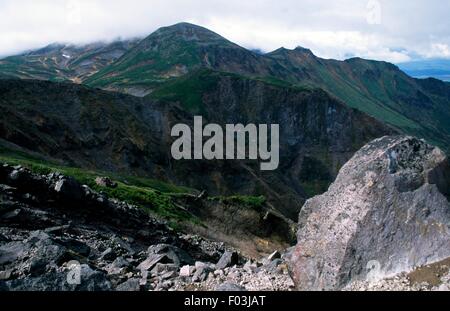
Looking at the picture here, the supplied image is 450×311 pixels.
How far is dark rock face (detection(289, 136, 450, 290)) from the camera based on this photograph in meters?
13.4

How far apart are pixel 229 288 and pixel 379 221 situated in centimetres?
466

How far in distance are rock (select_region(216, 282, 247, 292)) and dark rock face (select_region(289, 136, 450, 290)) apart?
183 cm

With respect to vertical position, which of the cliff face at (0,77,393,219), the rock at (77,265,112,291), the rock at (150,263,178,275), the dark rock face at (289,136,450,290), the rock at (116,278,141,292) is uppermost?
the dark rock face at (289,136,450,290)

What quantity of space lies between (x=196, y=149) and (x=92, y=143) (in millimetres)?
22690

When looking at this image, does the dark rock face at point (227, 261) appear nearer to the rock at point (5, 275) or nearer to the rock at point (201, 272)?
the rock at point (201, 272)

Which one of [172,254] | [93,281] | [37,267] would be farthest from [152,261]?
[37,267]

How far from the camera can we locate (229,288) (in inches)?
523

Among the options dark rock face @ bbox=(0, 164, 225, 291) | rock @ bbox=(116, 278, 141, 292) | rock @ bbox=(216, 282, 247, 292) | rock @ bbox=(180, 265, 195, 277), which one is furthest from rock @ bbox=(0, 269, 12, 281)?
rock @ bbox=(216, 282, 247, 292)

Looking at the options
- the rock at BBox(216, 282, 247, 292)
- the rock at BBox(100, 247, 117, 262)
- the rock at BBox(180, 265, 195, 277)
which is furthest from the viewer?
the rock at BBox(100, 247, 117, 262)

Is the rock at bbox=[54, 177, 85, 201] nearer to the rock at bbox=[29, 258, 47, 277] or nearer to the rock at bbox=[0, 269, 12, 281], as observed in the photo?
the rock at bbox=[29, 258, 47, 277]

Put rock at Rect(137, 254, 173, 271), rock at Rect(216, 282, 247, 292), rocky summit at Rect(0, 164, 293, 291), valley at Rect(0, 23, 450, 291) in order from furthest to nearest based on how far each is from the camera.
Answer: rock at Rect(137, 254, 173, 271), valley at Rect(0, 23, 450, 291), rocky summit at Rect(0, 164, 293, 291), rock at Rect(216, 282, 247, 292)

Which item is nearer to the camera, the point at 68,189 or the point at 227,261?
the point at 227,261

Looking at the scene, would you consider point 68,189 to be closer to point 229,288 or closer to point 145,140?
point 229,288
